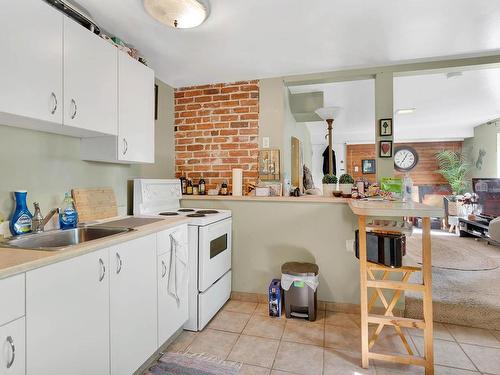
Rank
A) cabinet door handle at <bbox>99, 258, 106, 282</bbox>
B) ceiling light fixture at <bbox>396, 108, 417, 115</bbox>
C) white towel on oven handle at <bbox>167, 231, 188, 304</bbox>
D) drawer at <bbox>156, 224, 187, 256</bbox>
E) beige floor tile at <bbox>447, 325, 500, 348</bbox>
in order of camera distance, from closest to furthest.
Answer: cabinet door handle at <bbox>99, 258, 106, 282</bbox> → drawer at <bbox>156, 224, 187, 256</bbox> → white towel on oven handle at <bbox>167, 231, 188, 304</bbox> → beige floor tile at <bbox>447, 325, 500, 348</bbox> → ceiling light fixture at <bbox>396, 108, 417, 115</bbox>

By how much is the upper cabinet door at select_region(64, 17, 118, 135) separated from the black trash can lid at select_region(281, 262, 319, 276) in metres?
1.74

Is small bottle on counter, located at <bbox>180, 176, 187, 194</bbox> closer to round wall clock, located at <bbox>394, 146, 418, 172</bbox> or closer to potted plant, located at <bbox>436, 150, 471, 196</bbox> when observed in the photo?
round wall clock, located at <bbox>394, 146, 418, 172</bbox>

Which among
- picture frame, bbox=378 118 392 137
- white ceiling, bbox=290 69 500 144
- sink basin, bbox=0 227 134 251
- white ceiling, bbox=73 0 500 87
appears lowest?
sink basin, bbox=0 227 134 251

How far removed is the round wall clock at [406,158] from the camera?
7.04 meters

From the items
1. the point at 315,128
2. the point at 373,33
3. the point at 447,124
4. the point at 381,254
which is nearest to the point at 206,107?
the point at 373,33

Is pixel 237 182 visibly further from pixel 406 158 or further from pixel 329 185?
pixel 406 158

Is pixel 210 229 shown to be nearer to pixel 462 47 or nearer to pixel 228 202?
pixel 228 202

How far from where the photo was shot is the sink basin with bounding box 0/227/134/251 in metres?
1.43

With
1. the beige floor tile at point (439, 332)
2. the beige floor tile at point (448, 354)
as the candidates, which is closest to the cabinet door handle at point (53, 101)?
the beige floor tile at point (448, 354)

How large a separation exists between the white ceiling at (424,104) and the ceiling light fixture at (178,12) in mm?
1841

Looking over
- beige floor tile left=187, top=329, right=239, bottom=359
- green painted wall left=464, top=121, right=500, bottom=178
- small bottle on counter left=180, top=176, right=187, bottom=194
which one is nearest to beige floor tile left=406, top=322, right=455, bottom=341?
beige floor tile left=187, top=329, right=239, bottom=359

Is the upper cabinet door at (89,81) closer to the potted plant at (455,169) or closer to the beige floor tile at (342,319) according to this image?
the beige floor tile at (342,319)

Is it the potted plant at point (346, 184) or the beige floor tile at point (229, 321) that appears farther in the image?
the potted plant at point (346, 184)

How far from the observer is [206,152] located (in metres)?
3.04
